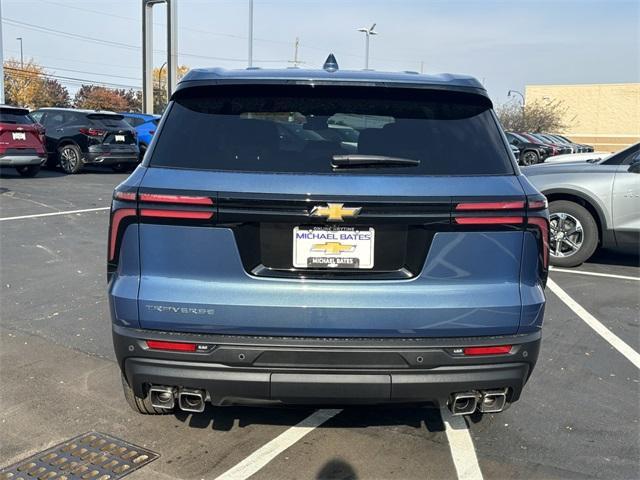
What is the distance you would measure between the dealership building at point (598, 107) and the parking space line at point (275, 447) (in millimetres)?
57955

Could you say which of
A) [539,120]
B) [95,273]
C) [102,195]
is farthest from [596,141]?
[95,273]

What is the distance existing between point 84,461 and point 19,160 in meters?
12.3

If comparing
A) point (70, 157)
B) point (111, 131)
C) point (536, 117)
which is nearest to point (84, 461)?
point (70, 157)

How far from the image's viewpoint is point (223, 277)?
2.53 meters

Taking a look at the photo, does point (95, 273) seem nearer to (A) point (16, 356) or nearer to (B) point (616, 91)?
(A) point (16, 356)

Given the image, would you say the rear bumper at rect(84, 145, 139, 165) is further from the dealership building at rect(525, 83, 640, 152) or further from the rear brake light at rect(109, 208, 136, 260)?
the dealership building at rect(525, 83, 640, 152)

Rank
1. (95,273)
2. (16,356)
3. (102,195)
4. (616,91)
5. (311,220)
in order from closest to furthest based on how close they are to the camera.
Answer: (311,220)
(16,356)
(95,273)
(102,195)
(616,91)

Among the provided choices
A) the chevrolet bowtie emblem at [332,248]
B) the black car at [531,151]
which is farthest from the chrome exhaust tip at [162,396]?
the black car at [531,151]

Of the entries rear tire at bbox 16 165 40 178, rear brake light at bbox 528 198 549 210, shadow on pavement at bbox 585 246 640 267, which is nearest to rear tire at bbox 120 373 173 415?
rear brake light at bbox 528 198 549 210

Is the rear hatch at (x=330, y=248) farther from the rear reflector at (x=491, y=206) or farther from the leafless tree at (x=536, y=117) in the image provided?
the leafless tree at (x=536, y=117)

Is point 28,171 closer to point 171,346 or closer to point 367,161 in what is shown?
point 171,346

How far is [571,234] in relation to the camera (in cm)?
734

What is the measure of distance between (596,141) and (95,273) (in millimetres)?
55218

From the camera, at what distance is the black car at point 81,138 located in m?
16.0
